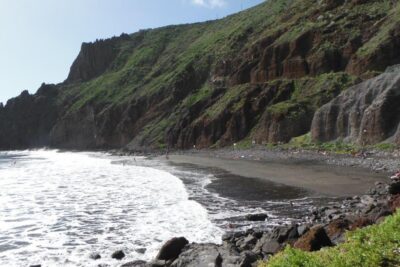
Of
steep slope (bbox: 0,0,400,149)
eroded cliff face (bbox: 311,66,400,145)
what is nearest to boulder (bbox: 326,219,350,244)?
eroded cliff face (bbox: 311,66,400,145)

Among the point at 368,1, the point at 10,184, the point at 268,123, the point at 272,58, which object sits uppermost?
the point at 368,1

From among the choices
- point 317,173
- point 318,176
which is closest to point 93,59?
point 317,173

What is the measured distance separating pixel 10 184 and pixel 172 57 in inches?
4393

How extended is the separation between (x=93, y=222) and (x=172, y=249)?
838 centimetres

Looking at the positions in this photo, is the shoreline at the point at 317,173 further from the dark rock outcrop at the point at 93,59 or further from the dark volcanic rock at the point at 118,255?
the dark rock outcrop at the point at 93,59

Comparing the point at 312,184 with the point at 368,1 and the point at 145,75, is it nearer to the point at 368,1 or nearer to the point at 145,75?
the point at 368,1

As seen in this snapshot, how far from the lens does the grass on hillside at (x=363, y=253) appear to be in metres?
7.04

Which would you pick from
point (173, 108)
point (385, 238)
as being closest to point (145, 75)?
point (173, 108)

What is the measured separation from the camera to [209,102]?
299 ft

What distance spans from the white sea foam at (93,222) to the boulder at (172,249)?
1101mm

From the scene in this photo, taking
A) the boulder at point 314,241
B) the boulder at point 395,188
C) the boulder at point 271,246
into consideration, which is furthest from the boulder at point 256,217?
the boulder at point 314,241

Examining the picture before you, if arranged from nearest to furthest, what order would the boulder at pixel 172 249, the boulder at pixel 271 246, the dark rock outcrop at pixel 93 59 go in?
the boulder at pixel 271 246 → the boulder at pixel 172 249 → the dark rock outcrop at pixel 93 59

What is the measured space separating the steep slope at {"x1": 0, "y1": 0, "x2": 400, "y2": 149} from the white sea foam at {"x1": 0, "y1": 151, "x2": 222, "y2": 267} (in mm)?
39364

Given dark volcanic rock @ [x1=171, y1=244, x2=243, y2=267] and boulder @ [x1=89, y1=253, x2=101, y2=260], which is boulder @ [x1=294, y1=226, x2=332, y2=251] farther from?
boulder @ [x1=89, y1=253, x2=101, y2=260]
